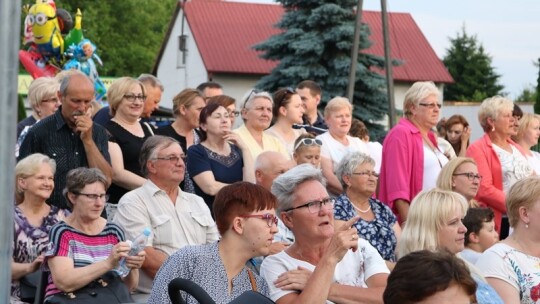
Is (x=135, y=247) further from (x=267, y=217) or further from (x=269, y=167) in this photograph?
(x=269, y=167)

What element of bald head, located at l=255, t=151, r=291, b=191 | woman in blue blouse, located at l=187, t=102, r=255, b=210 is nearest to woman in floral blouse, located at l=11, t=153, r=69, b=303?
woman in blue blouse, located at l=187, t=102, r=255, b=210

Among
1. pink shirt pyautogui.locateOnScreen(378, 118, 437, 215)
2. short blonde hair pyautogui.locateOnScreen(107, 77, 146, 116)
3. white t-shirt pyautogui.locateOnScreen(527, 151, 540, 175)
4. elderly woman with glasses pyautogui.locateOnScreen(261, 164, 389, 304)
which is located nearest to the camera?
elderly woman with glasses pyautogui.locateOnScreen(261, 164, 389, 304)

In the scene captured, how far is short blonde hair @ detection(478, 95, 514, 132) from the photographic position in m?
9.50

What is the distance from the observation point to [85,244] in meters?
6.43

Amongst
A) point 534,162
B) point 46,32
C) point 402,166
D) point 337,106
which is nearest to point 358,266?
point 402,166

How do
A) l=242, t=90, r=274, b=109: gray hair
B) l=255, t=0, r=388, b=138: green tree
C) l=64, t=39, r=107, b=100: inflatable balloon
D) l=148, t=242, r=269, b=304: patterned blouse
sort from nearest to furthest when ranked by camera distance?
l=148, t=242, r=269, b=304: patterned blouse → l=242, t=90, r=274, b=109: gray hair → l=64, t=39, r=107, b=100: inflatable balloon → l=255, t=0, r=388, b=138: green tree

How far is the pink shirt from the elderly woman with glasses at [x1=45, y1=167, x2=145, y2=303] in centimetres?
277

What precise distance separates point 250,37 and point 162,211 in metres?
45.1

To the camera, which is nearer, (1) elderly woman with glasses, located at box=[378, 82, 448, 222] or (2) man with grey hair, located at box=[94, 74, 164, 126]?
(1) elderly woman with glasses, located at box=[378, 82, 448, 222]

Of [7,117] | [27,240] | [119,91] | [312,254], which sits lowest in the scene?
[27,240]

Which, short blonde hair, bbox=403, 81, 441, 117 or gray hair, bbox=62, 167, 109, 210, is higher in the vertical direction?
short blonde hair, bbox=403, 81, 441, 117

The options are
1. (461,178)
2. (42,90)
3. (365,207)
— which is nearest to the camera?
(365,207)

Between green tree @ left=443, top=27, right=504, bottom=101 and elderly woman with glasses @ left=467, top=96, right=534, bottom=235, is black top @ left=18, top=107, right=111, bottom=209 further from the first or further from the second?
green tree @ left=443, top=27, right=504, bottom=101

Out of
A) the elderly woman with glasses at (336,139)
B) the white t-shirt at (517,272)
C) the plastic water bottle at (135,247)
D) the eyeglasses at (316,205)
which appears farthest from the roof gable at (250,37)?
the eyeglasses at (316,205)
